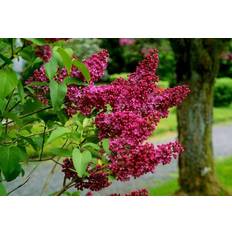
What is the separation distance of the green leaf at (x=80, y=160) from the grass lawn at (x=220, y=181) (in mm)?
3137

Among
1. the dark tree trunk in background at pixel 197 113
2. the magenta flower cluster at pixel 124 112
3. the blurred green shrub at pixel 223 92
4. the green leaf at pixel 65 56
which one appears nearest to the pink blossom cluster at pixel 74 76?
the magenta flower cluster at pixel 124 112

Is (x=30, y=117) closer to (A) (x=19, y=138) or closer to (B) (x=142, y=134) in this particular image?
(A) (x=19, y=138)

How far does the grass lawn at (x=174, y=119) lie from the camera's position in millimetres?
7078

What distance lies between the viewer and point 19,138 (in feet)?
3.93

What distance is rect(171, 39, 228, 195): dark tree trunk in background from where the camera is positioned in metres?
3.79

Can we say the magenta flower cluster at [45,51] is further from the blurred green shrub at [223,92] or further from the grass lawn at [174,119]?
the blurred green shrub at [223,92]

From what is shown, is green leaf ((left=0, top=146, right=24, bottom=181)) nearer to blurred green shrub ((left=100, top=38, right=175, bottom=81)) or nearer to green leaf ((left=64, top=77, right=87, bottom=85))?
green leaf ((left=64, top=77, right=87, bottom=85))

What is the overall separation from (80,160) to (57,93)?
13 centimetres

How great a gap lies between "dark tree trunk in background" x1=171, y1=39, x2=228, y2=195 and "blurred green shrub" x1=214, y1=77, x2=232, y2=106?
6225 millimetres

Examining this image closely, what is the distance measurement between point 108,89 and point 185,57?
2.77 meters

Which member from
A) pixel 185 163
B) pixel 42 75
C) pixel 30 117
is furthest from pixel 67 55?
pixel 185 163

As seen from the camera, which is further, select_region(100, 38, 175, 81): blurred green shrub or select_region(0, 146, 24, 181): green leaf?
select_region(100, 38, 175, 81): blurred green shrub

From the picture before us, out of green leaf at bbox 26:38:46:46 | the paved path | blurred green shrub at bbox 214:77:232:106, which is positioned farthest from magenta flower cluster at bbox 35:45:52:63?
blurred green shrub at bbox 214:77:232:106
